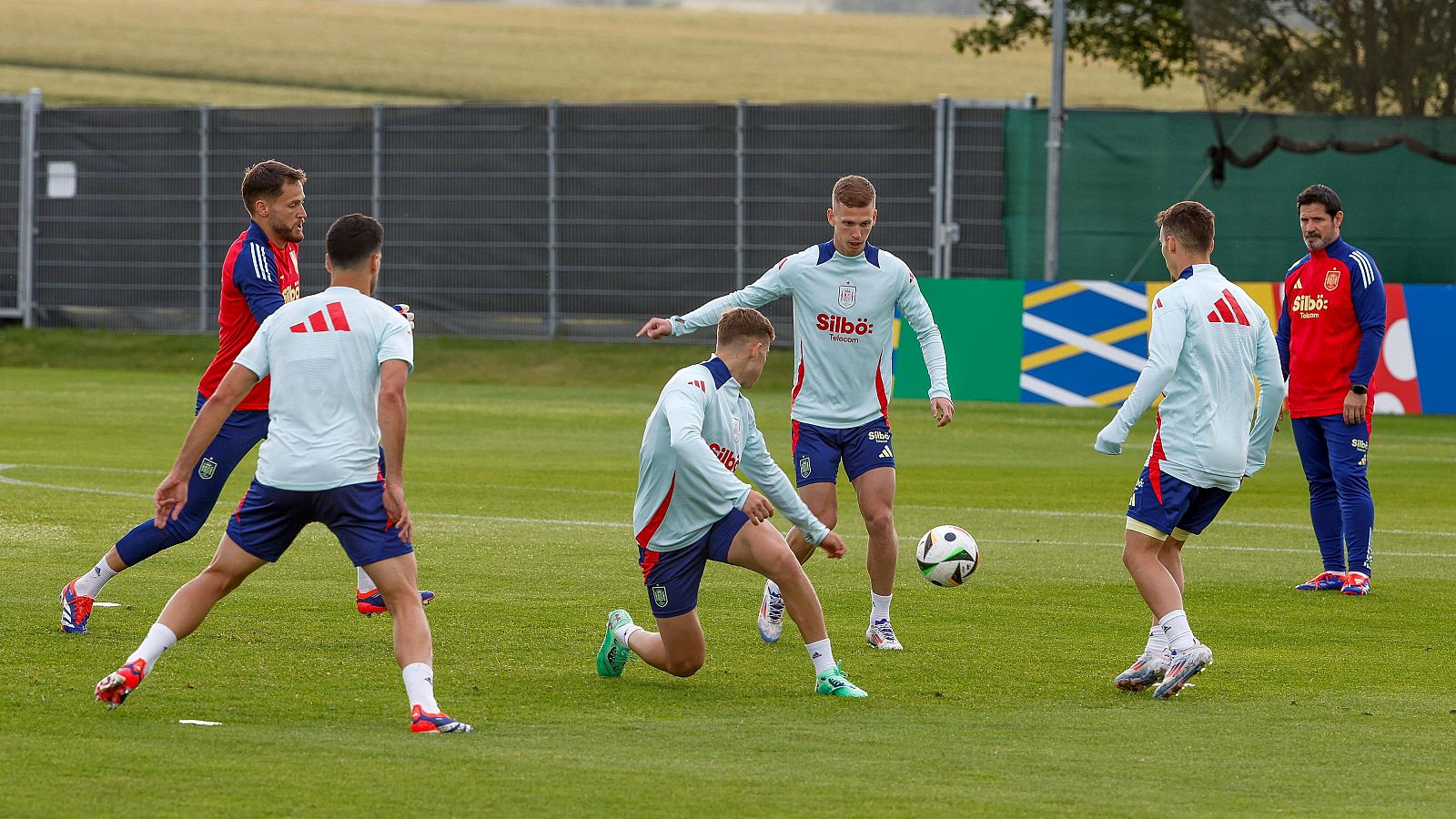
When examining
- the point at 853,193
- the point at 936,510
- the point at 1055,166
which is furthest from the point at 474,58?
the point at 853,193

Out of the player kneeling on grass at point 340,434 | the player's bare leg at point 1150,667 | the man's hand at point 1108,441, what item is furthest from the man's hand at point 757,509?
the player's bare leg at point 1150,667

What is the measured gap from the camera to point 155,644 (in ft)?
22.7

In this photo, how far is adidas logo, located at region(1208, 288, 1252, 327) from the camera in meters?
8.02

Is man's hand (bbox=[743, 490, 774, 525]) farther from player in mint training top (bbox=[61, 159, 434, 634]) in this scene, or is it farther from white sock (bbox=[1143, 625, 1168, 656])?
player in mint training top (bbox=[61, 159, 434, 634])

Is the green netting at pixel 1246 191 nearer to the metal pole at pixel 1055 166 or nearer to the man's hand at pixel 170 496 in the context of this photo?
the metal pole at pixel 1055 166

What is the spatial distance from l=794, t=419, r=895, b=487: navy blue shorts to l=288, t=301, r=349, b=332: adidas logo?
118 inches

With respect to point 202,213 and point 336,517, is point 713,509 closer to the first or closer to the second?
point 336,517

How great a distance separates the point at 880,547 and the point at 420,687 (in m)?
2.94

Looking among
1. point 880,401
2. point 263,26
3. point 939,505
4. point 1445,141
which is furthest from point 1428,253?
point 263,26

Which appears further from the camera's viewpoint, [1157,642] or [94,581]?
[94,581]

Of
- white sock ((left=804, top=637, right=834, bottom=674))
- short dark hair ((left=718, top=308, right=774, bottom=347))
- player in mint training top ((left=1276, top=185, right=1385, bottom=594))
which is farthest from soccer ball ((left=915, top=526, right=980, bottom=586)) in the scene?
player in mint training top ((left=1276, top=185, right=1385, bottom=594))

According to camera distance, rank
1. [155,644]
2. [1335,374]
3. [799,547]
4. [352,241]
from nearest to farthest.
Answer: [352,241], [155,644], [799,547], [1335,374]

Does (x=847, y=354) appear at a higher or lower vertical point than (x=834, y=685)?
higher

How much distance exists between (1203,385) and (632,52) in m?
60.1
